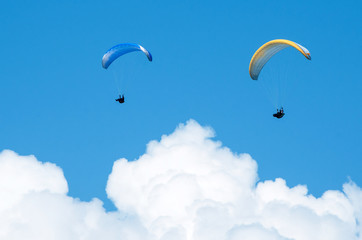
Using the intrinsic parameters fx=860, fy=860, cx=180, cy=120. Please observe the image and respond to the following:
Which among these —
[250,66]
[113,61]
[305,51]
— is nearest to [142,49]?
[113,61]

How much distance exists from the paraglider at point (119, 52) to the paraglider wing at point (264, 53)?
12413 millimetres

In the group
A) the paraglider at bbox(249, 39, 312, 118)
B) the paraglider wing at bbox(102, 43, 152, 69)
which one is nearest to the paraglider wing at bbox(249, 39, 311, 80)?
the paraglider at bbox(249, 39, 312, 118)

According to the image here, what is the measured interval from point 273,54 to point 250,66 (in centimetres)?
330

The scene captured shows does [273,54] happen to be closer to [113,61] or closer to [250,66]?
[250,66]

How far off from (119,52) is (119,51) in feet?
0.71

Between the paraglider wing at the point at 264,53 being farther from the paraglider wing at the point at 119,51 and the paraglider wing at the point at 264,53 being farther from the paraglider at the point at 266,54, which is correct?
the paraglider wing at the point at 119,51

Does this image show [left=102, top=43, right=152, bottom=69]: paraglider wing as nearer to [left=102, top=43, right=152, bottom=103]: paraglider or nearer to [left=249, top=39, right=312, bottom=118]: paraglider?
[left=102, top=43, right=152, bottom=103]: paraglider

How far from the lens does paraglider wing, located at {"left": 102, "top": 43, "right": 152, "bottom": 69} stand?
103 m

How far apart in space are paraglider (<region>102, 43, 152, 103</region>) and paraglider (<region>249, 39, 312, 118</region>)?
12.4m

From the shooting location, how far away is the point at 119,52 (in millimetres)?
105312

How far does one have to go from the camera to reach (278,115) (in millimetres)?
97438

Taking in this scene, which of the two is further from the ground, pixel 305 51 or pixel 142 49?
pixel 142 49

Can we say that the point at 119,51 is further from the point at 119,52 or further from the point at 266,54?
the point at 266,54

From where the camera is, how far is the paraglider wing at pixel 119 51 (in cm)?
10322
